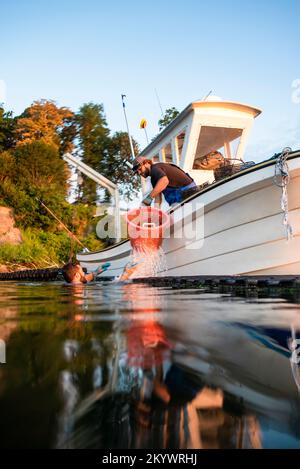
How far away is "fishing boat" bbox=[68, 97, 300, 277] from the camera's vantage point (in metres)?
4.66

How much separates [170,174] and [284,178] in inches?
83.2

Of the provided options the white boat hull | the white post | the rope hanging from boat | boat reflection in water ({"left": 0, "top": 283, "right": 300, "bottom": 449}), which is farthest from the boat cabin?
boat reflection in water ({"left": 0, "top": 283, "right": 300, "bottom": 449})

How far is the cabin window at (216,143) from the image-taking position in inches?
279

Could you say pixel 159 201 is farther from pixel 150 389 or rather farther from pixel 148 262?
pixel 150 389

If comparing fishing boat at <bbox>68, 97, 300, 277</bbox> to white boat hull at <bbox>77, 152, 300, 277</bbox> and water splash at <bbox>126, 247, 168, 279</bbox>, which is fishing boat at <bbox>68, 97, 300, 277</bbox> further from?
water splash at <bbox>126, 247, 168, 279</bbox>

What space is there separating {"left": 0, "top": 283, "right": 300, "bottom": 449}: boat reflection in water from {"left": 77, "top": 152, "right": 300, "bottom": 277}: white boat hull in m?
3.83

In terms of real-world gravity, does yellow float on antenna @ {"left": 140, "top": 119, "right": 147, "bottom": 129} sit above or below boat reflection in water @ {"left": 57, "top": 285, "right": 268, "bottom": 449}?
above

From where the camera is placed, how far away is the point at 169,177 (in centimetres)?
600

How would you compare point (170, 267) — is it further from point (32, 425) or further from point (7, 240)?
point (7, 240)

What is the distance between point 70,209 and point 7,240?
4.57 m

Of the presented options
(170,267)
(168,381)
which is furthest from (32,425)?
(170,267)

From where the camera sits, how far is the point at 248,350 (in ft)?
3.15

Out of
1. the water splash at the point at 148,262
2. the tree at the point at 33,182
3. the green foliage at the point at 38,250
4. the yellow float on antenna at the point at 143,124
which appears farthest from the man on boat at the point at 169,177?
the tree at the point at 33,182

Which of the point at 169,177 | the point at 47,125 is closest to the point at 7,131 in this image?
the point at 47,125
